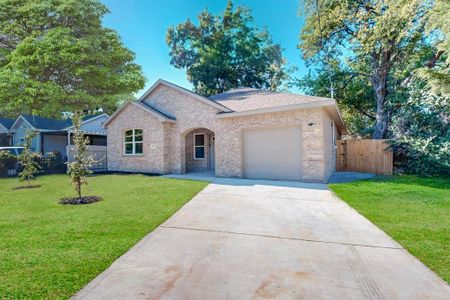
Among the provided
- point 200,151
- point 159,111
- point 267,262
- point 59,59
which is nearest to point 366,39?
point 200,151

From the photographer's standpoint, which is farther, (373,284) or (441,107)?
(441,107)

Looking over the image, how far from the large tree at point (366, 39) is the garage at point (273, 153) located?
879 centimetres

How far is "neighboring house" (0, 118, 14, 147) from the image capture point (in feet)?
69.7

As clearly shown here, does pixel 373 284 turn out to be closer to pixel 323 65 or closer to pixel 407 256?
pixel 407 256

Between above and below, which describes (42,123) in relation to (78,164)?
above

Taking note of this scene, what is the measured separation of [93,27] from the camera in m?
25.5

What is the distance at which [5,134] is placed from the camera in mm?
21688

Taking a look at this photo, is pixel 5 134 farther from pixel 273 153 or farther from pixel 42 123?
pixel 273 153

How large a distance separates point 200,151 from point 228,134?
12.1 ft

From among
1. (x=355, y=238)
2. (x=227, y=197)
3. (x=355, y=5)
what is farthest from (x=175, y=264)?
(x=355, y=5)

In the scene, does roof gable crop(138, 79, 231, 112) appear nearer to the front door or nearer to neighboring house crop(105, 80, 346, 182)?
neighboring house crop(105, 80, 346, 182)

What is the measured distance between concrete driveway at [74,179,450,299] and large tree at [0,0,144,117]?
2358 cm

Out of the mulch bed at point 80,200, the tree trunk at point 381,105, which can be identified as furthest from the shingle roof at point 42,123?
the tree trunk at point 381,105

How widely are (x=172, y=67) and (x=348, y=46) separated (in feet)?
61.3
